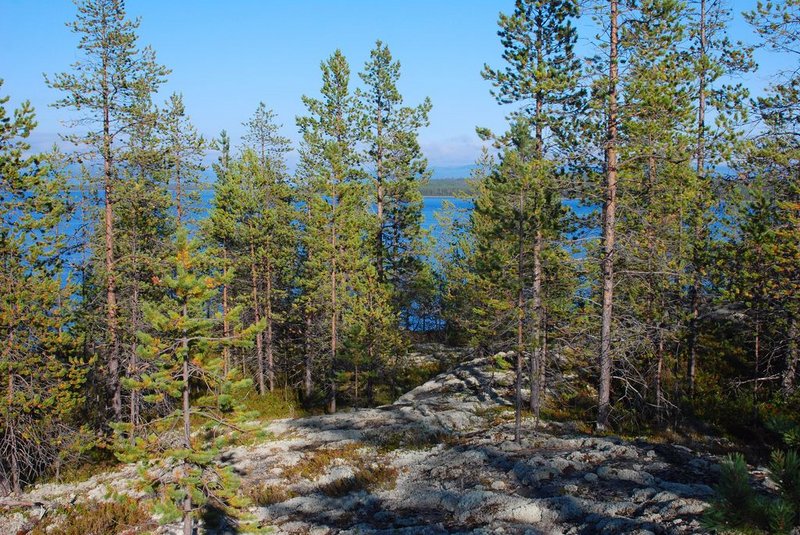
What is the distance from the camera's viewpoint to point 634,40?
1402cm

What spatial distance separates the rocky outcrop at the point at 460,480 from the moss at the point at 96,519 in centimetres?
82

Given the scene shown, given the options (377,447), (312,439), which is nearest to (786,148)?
(377,447)

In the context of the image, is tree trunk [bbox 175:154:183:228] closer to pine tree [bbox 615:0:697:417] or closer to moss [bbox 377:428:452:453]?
moss [bbox 377:428:452:453]

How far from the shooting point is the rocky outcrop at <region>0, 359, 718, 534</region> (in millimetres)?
9477

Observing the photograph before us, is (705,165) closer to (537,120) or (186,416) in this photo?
(537,120)

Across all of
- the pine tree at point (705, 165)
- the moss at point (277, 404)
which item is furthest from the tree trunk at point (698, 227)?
the moss at point (277, 404)

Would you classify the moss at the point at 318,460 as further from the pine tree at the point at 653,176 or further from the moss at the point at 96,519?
the pine tree at the point at 653,176

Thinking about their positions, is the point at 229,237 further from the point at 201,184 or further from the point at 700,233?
the point at 700,233

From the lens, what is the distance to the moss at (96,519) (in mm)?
11789

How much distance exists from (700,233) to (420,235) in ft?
65.1

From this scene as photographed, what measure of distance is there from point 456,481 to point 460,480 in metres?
0.10

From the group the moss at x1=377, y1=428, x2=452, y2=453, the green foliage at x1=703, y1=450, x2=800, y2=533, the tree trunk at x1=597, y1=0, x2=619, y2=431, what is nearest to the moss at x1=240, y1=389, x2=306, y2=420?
the moss at x1=377, y1=428, x2=452, y2=453

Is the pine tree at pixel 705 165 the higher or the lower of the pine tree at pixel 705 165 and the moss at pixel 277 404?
the higher

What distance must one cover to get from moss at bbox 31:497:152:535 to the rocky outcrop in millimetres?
816
